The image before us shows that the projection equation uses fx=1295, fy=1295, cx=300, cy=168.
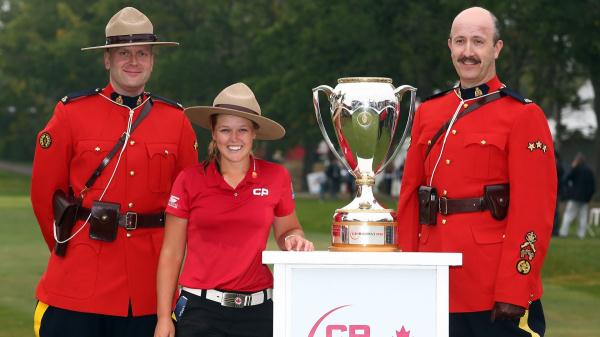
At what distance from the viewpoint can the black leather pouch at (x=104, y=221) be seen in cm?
658

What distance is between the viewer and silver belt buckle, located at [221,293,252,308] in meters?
6.00

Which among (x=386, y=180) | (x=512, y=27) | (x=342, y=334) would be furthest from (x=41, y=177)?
(x=386, y=180)

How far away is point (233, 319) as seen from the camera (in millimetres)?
6000

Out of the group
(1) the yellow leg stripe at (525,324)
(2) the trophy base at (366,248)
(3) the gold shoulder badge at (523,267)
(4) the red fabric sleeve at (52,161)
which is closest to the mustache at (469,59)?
(3) the gold shoulder badge at (523,267)

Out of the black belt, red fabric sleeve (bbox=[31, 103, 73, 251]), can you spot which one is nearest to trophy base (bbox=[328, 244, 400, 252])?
the black belt

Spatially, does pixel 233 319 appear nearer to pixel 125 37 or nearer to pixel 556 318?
pixel 125 37

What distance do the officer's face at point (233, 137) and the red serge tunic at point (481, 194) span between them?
0.96 m

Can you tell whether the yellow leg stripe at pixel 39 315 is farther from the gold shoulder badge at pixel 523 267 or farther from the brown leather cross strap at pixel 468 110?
the gold shoulder badge at pixel 523 267

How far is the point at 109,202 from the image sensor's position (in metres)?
6.62

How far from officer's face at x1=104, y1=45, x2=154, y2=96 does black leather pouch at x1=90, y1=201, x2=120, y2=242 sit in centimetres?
64

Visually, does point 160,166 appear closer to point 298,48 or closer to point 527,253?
point 527,253

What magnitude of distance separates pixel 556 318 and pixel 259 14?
48.8 metres

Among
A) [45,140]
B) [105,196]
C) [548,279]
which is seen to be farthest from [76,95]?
[548,279]

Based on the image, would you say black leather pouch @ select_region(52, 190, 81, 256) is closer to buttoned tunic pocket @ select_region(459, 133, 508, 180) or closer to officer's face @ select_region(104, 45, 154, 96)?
officer's face @ select_region(104, 45, 154, 96)
